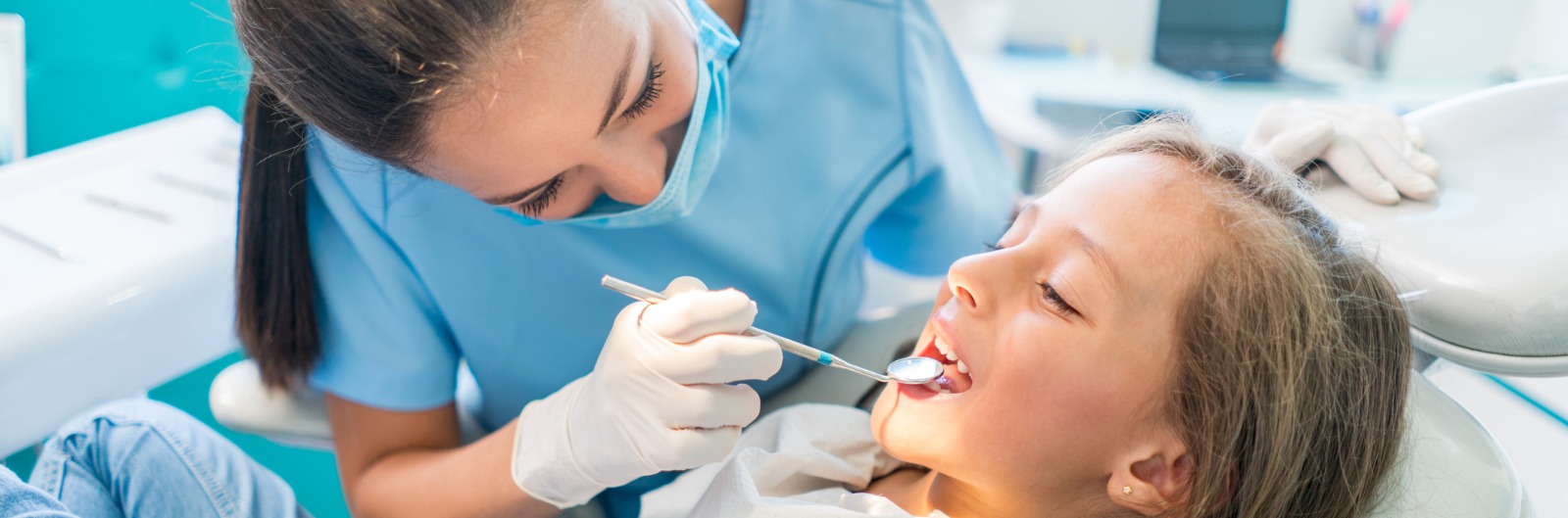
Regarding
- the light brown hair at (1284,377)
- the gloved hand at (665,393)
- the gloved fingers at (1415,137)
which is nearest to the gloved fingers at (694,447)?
the gloved hand at (665,393)

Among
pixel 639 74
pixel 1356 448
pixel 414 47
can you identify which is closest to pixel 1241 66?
pixel 1356 448

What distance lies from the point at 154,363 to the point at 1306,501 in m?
1.53

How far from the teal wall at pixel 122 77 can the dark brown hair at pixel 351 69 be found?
0.90 meters

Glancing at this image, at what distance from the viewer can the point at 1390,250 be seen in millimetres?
1102

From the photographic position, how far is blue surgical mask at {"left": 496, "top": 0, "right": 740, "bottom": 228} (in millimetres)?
1029

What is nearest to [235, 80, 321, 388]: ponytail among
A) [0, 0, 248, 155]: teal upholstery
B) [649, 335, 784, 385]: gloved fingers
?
[649, 335, 784, 385]: gloved fingers

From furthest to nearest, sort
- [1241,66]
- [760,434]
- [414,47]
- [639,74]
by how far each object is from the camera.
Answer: [1241,66] → [760,434] → [639,74] → [414,47]

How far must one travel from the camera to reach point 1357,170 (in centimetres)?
117

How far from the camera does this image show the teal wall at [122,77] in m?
1.83

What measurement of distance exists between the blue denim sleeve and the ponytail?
10.2 inches

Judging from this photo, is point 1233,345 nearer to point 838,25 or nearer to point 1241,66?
point 838,25

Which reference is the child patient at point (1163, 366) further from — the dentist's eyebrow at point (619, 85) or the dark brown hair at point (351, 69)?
the dark brown hair at point (351, 69)

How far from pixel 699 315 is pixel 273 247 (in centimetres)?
50

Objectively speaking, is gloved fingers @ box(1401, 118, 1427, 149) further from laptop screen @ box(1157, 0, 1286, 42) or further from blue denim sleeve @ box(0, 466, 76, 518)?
laptop screen @ box(1157, 0, 1286, 42)
